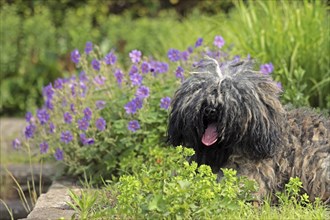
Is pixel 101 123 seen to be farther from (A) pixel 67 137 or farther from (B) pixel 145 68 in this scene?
(B) pixel 145 68

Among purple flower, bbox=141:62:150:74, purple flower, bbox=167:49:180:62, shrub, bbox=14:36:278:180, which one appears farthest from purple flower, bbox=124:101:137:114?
purple flower, bbox=167:49:180:62

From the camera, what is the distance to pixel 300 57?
783 cm

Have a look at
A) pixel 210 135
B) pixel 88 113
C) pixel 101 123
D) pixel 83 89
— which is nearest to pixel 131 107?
pixel 101 123

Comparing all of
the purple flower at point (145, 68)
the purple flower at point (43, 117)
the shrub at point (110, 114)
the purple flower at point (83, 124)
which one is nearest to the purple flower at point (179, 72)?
the shrub at point (110, 114)

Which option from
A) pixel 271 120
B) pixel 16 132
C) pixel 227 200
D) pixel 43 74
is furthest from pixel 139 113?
pixel 43 74

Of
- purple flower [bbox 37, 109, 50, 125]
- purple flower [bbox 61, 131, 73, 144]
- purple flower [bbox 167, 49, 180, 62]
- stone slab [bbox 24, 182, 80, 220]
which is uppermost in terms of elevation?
purple flower [bbox 167, 49, 180, 62]

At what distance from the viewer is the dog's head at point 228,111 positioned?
18.0 ft

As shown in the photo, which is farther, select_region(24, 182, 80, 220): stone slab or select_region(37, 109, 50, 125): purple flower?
select_region(37, 109, 50, 125): purple flower

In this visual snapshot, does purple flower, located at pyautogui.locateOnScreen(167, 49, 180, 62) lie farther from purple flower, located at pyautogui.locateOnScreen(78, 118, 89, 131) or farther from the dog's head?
the dog's head

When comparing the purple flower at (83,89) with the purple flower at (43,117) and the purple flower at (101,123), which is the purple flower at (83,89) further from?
the purple flower at (101,123)

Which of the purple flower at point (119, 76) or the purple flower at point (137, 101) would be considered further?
the purple flower at point (119, 76)

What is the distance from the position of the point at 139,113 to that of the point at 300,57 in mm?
1745

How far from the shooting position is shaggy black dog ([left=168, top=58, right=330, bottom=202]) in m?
5.51

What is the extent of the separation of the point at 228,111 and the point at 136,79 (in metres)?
1.70
